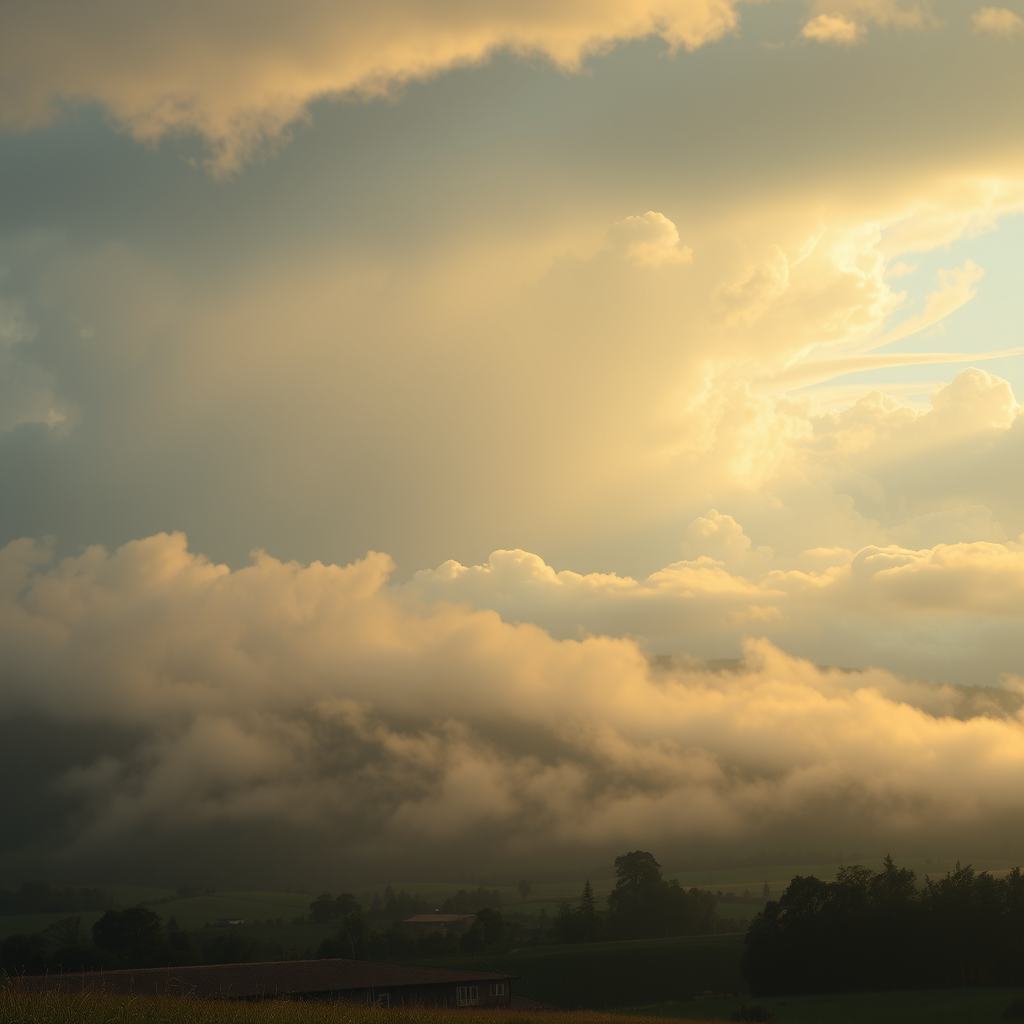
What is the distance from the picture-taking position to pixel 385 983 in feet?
298

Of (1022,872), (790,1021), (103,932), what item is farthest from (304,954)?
(1022,872)

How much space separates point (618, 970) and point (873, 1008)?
6453cm

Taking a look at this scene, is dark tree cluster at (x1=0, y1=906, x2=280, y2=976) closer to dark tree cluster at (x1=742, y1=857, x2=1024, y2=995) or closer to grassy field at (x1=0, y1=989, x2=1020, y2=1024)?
dark tree cluster at (x1=742, y1=857, x2=1024, y2=995)

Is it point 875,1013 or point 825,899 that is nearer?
point 875,1013

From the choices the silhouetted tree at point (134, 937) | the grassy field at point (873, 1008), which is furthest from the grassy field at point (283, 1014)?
the silhouetted tree at point (134, 937)

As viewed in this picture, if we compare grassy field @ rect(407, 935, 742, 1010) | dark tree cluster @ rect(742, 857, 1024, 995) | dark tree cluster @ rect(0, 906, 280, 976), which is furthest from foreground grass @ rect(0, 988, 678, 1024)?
dark tree cluster @ rect(0, 906, 280, 976)

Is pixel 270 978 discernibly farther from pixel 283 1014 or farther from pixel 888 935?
pixel 888 935

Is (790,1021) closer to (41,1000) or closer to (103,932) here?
(41,1000)

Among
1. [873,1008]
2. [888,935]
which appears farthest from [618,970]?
[873,1008]

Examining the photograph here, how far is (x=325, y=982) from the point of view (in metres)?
87.2

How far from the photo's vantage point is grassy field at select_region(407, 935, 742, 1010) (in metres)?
151

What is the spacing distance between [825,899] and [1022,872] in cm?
2719

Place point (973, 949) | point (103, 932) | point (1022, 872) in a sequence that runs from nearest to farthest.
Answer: point (973, 949)
point (1022, 872)
point (103, 932)

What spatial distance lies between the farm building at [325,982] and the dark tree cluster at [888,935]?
50.6 meters
